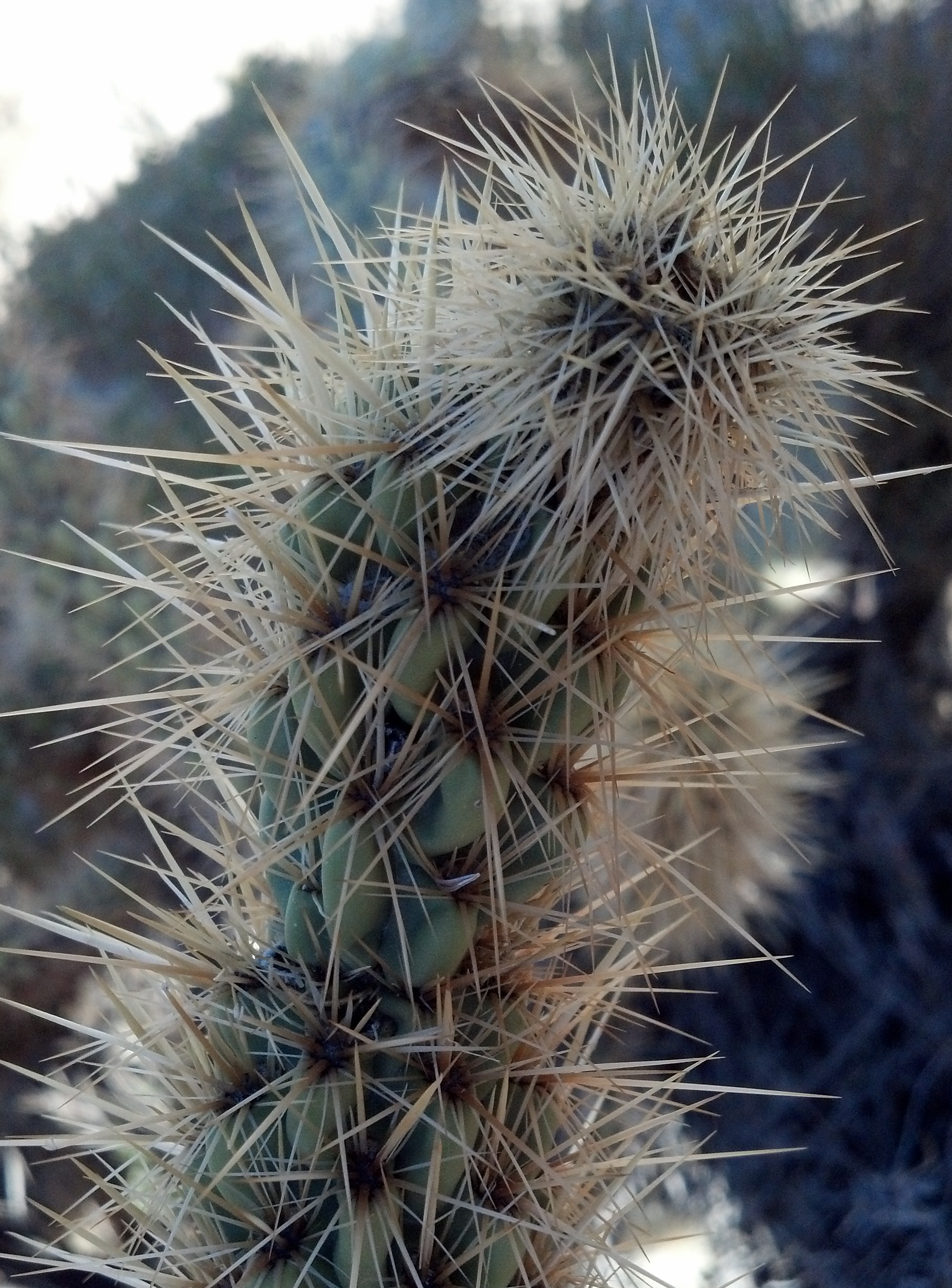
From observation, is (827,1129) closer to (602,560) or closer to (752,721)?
(752,721)

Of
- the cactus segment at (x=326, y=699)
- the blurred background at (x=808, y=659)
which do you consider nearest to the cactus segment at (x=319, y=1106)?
the cactus segment at (x=326, y=699)

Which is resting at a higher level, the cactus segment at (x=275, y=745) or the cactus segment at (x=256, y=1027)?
the cactus segment at (x=275, y=745)

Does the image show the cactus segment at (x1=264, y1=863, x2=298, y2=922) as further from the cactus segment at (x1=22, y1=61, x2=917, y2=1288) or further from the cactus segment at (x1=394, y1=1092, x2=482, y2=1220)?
the cactus segment at (x1=394, y1=1092, x2=482, y2=1220)

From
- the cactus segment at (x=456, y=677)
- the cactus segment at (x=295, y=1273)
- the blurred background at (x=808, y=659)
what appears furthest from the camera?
the blurred background at (x=808, y=659)

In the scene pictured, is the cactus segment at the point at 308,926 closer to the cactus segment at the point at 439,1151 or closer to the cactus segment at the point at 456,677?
the cactus segment at the point at 456,677

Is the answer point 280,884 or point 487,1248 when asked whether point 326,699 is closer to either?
point 280,884

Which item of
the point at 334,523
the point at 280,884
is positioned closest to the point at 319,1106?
the point at 280,884
